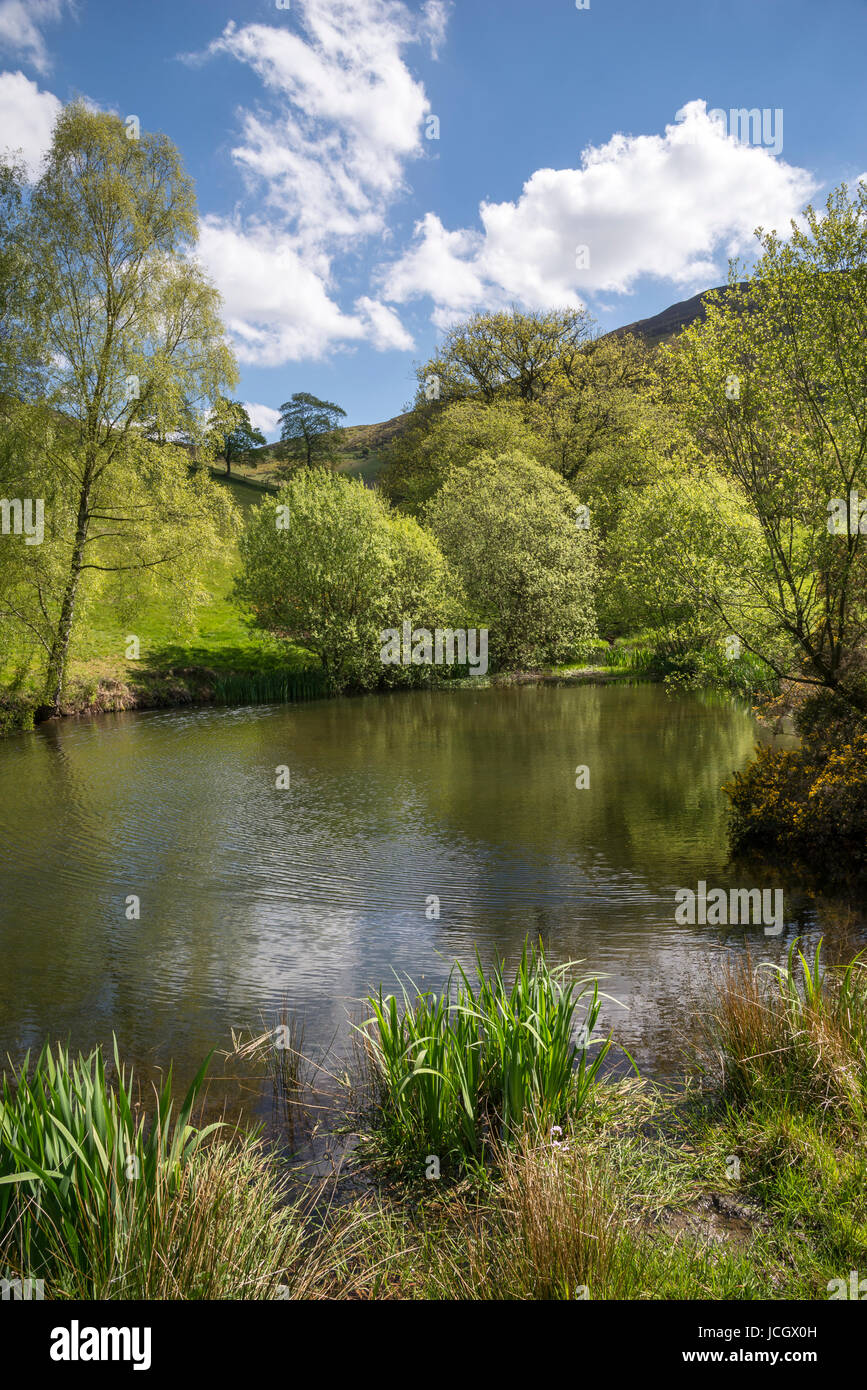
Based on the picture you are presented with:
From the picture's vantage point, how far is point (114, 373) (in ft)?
99.7

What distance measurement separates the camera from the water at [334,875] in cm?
874

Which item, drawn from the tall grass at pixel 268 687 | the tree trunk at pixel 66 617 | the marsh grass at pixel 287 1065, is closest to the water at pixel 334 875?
the marsh grass at pixel 287 1065

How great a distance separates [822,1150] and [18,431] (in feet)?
97.2

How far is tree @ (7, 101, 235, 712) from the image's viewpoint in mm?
29062

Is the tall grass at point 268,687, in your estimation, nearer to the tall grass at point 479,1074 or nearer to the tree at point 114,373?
the tree at point 114,373

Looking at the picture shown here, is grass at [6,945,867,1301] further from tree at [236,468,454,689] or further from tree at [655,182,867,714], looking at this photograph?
tree at [236,468,454,689]

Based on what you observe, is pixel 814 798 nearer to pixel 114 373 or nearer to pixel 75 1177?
pixel 75 1177

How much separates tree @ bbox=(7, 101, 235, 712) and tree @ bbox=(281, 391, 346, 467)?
247 feet

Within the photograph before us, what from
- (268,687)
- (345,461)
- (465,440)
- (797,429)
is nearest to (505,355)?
(465,440)

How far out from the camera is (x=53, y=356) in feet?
96.2

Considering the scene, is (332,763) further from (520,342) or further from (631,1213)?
(520,342)

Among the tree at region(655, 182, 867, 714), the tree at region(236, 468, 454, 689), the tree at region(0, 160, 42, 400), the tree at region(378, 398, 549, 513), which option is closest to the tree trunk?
the tree at region(0, 160, 42, 400)

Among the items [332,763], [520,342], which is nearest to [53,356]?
[332,763]

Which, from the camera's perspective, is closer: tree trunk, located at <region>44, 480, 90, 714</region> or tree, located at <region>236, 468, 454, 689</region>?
tree trunk, located at <region>44, 480, 90, 714</region>
